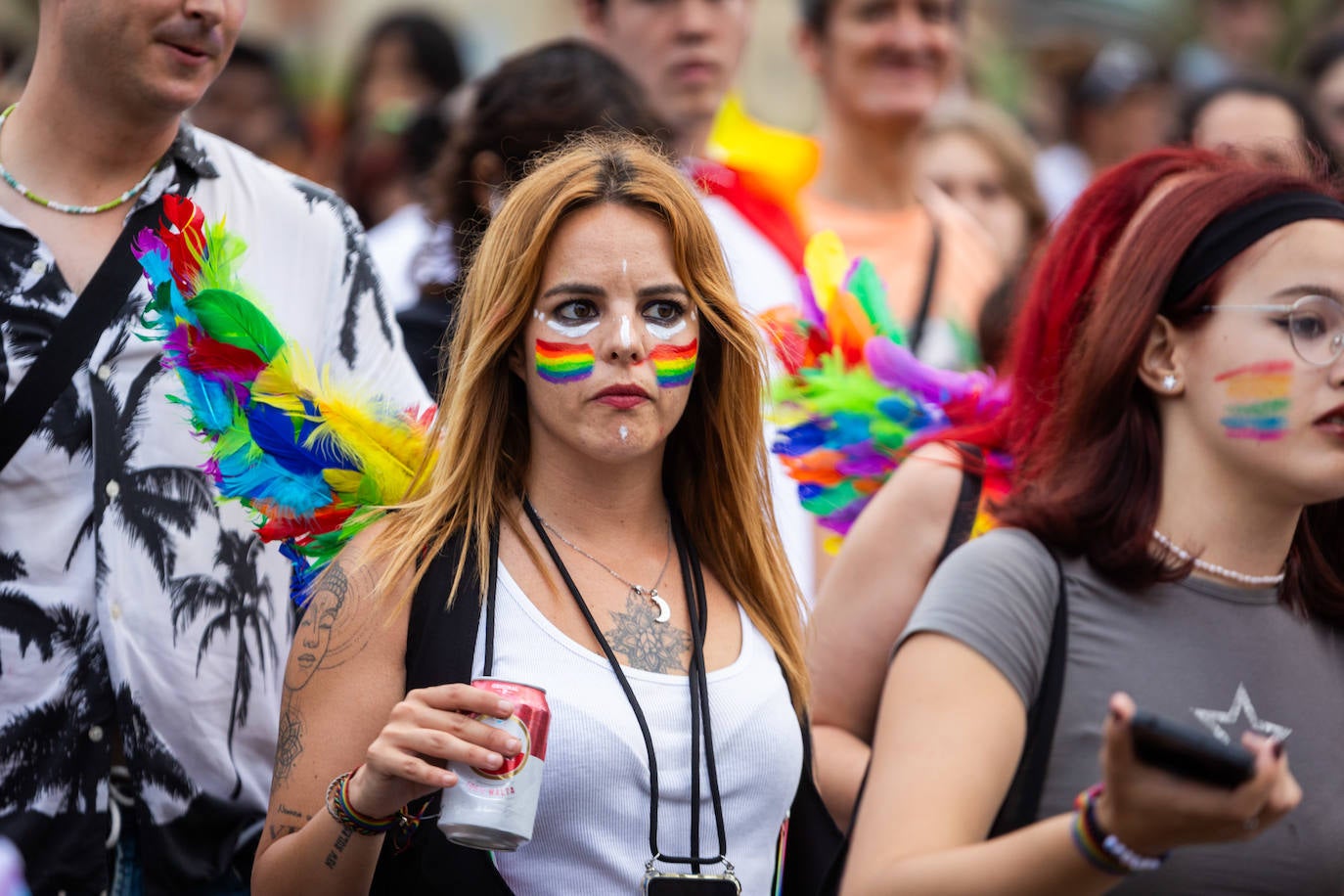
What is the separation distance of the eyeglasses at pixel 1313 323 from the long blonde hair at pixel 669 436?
0.86 metres

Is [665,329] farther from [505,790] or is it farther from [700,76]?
[700,76]

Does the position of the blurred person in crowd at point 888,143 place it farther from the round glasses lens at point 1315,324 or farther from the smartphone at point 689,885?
the smartphone at point 689,885

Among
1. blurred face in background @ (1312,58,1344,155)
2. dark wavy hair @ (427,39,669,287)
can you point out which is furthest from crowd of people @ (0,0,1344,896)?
blurred face in background @ (1312,58,1344,155)

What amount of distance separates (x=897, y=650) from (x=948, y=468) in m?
0.72

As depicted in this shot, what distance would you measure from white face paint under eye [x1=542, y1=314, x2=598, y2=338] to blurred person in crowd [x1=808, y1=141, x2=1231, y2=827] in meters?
0.78

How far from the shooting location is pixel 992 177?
6492 mm

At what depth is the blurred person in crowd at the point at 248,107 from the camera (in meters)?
7.20

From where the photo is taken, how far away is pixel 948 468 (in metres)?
3.21

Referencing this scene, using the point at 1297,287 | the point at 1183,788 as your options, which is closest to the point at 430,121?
the point at 1297,287

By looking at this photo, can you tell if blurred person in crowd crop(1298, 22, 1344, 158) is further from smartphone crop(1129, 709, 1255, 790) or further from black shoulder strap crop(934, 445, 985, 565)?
smartphone crop(1129, 709, 1255, 790)

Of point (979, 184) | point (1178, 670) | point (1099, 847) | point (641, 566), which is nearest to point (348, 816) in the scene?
point (641, 566)

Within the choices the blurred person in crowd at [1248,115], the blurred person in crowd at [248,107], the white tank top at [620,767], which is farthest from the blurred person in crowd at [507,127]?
the blurred person in crowd at [248,107]

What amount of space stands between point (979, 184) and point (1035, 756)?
14.3ft

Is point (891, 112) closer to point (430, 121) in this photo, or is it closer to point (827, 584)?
point (430, 121)
